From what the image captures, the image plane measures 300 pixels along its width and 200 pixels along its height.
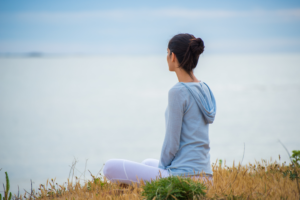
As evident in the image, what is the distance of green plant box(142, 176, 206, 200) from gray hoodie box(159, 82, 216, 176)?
56 centimetres

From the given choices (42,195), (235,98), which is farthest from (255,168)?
(235,98)

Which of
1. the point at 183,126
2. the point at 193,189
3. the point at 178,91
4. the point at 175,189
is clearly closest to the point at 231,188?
the point at 193,189

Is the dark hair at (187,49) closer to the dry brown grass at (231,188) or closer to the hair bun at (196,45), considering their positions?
the hair bun at (196,45)

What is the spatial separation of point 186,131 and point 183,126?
0.20 feet

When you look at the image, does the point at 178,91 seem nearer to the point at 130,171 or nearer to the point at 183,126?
the point at 183,126

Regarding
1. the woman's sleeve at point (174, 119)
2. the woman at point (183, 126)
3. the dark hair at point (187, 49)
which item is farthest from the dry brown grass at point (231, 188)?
the dark hair at point (187, 49)

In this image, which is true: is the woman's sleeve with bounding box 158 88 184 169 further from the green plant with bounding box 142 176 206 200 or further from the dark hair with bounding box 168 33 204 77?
the green plant with bounding box 142 176 206 200

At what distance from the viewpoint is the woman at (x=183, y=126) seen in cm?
323

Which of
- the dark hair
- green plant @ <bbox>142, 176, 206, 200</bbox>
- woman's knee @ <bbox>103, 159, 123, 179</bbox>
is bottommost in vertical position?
green plant @ <bbox>142, 176, 206, 200</bbox>

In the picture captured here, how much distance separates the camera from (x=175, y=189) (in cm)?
254

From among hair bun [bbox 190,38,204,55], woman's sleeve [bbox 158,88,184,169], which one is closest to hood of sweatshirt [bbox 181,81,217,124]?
woman's sleeve [bbox 158,88,184,169]

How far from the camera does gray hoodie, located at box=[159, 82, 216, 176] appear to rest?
3221 mm

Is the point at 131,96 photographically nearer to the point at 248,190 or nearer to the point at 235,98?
the point at 235,98

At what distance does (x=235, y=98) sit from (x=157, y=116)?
245 inches
